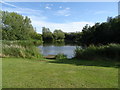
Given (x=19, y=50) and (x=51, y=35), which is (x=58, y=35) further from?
(x=19, y=50)

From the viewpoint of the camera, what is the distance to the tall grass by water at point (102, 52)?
351 inches

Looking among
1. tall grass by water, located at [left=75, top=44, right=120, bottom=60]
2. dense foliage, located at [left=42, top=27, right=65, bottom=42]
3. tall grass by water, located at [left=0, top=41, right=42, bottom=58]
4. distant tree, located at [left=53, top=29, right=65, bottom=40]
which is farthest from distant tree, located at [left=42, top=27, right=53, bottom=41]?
tall grass by water, located at [left=75, top=44, right=120, bottom=60]

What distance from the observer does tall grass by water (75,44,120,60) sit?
29.2 ft

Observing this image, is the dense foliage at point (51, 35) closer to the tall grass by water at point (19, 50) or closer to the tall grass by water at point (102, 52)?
the tall grass by water at point (19, 50)

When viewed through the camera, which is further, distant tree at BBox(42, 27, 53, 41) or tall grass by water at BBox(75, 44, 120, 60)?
distant tree at BBox(42, 27, 53, 41)

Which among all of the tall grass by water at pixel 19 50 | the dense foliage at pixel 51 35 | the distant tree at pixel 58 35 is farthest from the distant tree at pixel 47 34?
the tall grass by water at pixel 19 50

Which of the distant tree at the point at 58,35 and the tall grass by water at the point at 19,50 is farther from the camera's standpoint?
the distant tree at the point at 58,35

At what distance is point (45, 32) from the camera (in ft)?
224

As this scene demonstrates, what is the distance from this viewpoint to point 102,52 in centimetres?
949

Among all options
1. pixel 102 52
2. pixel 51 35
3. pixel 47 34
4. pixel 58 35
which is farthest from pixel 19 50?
pixel 58 35

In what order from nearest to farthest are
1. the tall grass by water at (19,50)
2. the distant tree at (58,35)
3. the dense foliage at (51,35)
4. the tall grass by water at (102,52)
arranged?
the tall grass by water at (102,52)
the tall grass by water at (19,50)
the dense foliage at (51,35)
the distant tree at (58,35)

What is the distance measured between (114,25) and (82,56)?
19.8 meters

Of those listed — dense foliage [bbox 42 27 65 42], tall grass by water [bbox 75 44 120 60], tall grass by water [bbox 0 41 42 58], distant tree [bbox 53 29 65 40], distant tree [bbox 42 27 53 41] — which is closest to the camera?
tall grass by water [bbox 75 44 120 60]

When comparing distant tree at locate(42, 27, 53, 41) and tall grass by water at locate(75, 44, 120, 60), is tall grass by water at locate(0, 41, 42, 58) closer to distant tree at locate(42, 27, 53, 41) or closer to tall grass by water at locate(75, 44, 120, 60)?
tall grass by water at locate(75, 44, 120, 60)
